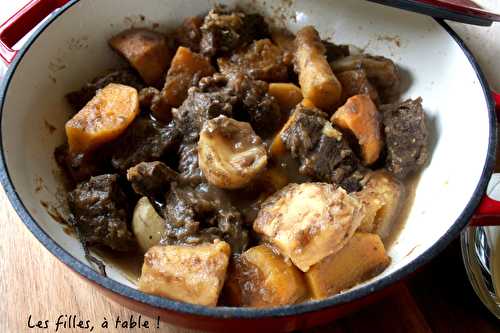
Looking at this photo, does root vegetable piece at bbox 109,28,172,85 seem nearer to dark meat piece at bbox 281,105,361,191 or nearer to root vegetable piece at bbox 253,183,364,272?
dark meat piece at bbox 281,105,361,191

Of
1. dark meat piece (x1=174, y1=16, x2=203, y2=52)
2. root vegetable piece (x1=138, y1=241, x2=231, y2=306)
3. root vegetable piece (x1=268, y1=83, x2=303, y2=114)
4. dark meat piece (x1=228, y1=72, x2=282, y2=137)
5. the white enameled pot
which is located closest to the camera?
the white enameled pot

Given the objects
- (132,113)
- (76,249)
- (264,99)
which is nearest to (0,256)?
(76,249)

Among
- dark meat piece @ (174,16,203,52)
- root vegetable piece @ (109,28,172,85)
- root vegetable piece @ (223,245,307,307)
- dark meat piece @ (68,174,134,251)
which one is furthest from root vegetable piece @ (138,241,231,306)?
dark meat piece @ (174,16,203,52)

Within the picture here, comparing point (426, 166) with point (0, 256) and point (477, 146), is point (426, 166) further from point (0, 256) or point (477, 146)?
point (0, 256)

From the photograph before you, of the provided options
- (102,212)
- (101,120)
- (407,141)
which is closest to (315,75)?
(407,141)

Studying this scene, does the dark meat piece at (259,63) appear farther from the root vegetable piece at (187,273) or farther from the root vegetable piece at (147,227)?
the root vegetable piece at (187,273)

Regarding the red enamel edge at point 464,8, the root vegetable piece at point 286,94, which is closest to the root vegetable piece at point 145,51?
the root vegetable piece at point 286,94
